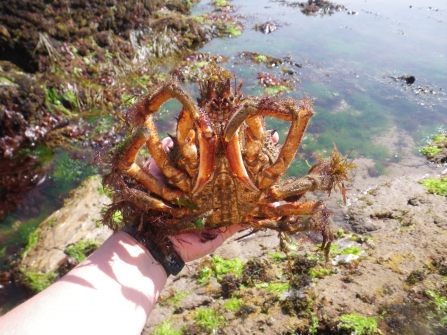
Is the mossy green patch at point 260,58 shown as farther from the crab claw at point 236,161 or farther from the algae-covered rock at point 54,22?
the crab claw at point 236,161

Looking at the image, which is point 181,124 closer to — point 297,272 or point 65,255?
point 297,272

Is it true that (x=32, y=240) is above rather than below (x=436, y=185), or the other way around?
below

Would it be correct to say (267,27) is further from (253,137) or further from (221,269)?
(253,137)

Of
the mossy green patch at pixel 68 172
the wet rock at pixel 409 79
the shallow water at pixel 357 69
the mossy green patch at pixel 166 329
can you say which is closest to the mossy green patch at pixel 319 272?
the mossy green patch at pixel 166 329

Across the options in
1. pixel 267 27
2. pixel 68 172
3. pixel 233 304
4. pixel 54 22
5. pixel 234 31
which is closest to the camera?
pixel 233 304

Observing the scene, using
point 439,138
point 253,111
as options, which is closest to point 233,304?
point 253,111

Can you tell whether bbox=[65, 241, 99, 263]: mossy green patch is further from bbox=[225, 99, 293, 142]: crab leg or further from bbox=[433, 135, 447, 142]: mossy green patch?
bbox=[433, 135, 447, 142]: mossy green patch
